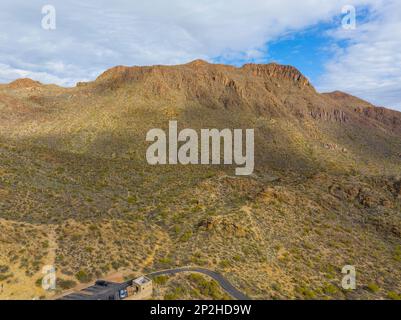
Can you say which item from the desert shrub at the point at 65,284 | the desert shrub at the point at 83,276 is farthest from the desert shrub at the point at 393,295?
the desert shrub at the point at 65,284

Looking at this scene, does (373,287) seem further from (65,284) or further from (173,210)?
(65,284)

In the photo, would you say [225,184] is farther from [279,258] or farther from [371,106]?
[371,106]

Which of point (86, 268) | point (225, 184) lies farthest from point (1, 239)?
point (225, 184)

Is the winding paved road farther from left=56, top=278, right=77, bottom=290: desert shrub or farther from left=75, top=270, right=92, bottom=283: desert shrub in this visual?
left=56, top=278, right=77, bottom=290: desert shrub

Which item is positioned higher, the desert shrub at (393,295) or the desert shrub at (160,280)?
the desert shrub at (160,280)

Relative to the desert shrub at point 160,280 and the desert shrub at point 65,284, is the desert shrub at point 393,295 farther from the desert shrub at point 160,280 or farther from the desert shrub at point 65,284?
the desert shrub at point 65,284

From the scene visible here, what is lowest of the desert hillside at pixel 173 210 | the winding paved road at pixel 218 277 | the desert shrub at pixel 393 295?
the desert shrub at pixel 393 295
